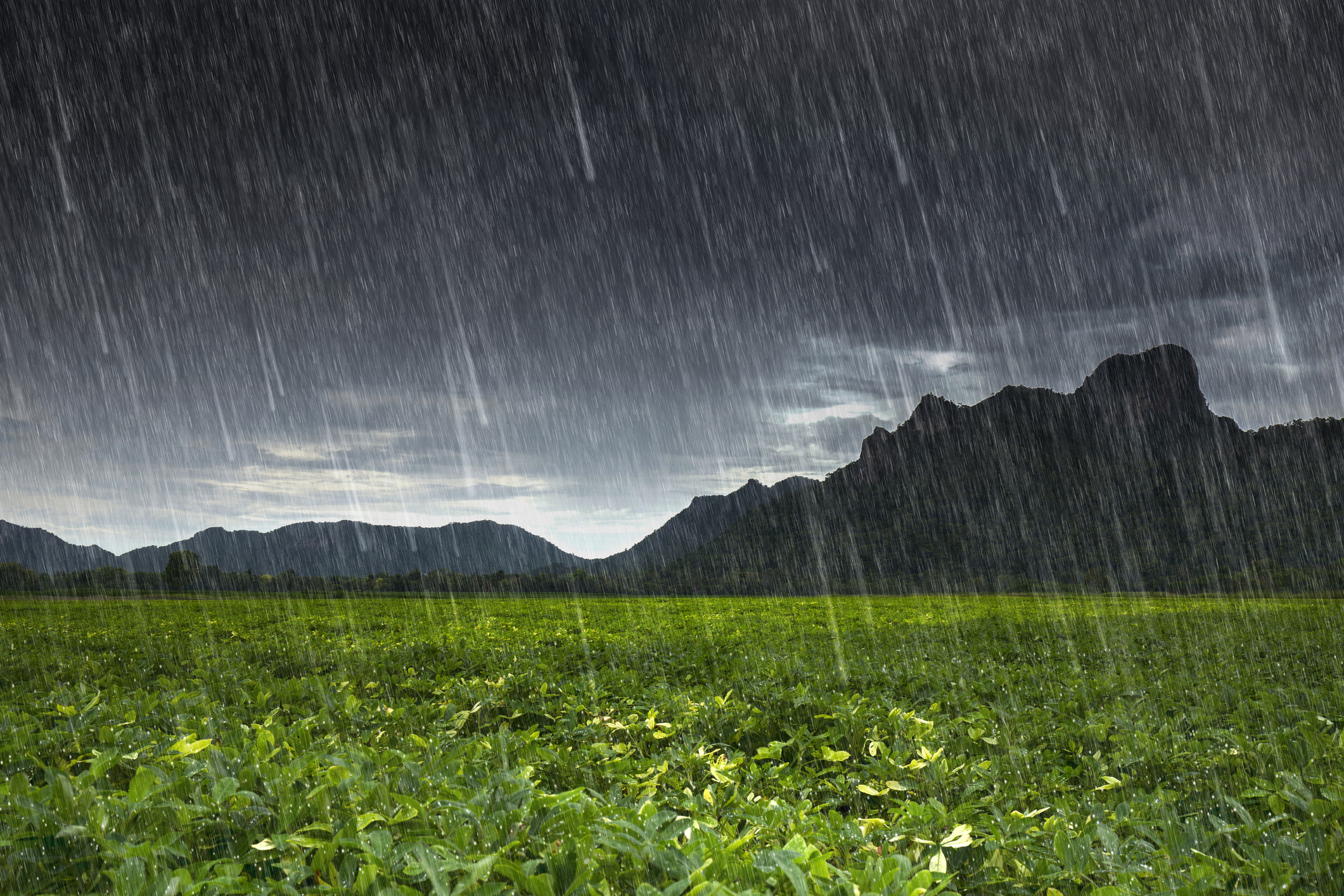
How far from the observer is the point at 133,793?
208 cm

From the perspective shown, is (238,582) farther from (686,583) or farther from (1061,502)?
(1061,502)

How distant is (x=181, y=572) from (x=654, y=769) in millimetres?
103199

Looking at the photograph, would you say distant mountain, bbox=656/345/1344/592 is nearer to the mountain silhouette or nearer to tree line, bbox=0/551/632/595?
the mountain silhouette

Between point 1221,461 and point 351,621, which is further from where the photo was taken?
point 1221,461

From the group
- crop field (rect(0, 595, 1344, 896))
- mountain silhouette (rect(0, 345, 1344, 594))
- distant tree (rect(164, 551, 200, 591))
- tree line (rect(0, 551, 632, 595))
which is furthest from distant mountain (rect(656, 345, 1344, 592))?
crop field (rect(0, 595, 1344, 896))

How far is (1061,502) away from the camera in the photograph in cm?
11288

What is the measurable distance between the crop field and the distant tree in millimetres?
87545

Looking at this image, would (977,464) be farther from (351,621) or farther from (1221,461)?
(351,621)

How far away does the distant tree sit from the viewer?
78188mm

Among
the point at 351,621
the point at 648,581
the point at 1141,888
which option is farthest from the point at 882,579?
the point at 1141,888

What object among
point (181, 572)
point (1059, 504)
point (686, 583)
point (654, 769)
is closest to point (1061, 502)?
point (1059, 504)

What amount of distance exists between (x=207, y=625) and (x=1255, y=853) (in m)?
17.1

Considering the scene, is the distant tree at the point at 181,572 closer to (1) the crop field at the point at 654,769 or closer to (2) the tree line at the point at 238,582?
(2) the tree line at the point at 238,582

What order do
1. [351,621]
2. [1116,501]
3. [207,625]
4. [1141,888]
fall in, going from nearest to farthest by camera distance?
1. [1141,888]
2. [207,625]
3. [351,621]
4. [1116,501]
